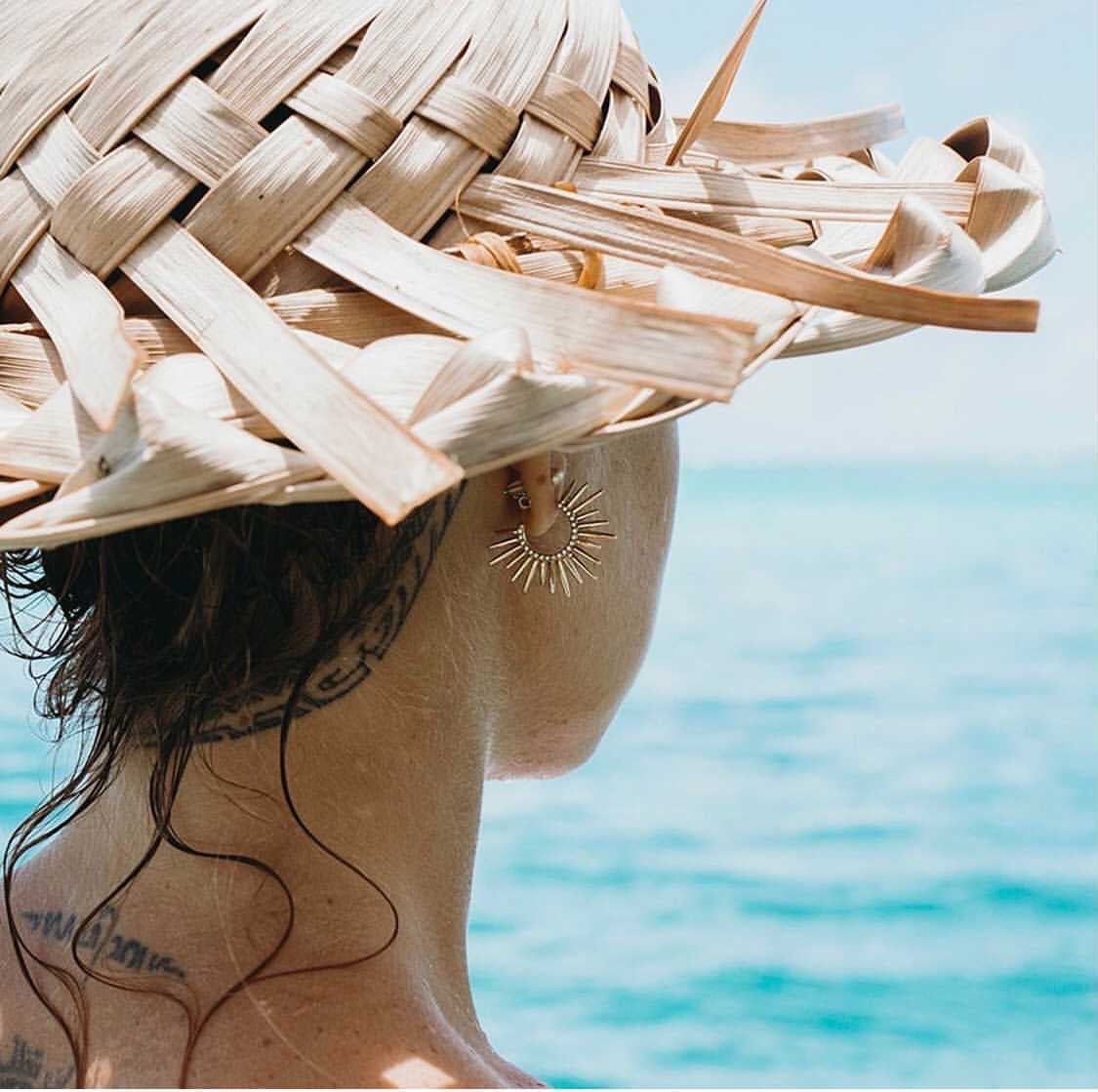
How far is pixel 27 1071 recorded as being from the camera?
3.34 ft

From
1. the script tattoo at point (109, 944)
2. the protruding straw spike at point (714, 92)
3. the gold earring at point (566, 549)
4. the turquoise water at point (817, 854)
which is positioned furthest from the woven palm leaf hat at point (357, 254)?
the turquoise water at point (817, 854)

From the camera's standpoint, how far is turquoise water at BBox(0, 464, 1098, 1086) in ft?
17.9

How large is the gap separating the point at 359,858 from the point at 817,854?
5.85 m

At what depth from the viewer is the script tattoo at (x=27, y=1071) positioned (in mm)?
1005

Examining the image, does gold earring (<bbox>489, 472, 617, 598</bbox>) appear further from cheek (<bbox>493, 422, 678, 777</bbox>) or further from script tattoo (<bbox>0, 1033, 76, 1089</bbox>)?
script tattoo (<bbox>0, 1033, 76, 1089</bbox>)

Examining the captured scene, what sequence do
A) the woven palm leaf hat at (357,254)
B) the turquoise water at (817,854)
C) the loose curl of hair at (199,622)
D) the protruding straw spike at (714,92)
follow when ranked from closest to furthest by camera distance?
1. the woven palm leaf hat at (357,254)
2. the loose curl of hair at (199,622)
3. the protruding straw spike at (714,92)
4. the turquoise water at (817,854)

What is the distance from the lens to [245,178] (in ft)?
2.90

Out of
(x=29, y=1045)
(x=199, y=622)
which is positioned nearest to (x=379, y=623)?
(x=199, y=622)

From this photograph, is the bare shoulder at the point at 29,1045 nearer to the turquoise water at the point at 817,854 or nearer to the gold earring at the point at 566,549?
the gold earring at the point at 566,549

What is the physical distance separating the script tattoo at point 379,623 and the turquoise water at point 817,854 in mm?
4372

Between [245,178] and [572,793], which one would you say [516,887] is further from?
[245,178]

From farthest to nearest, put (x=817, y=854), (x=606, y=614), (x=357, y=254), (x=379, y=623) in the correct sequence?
(x=817, y=854), (x=606, y=614), (x=379, y=623), (x=357, y=254)

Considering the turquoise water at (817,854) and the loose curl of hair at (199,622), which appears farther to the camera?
the turquoise water at (817,854)

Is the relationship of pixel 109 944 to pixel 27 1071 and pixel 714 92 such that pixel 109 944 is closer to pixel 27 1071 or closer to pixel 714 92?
pixel 27 1071
